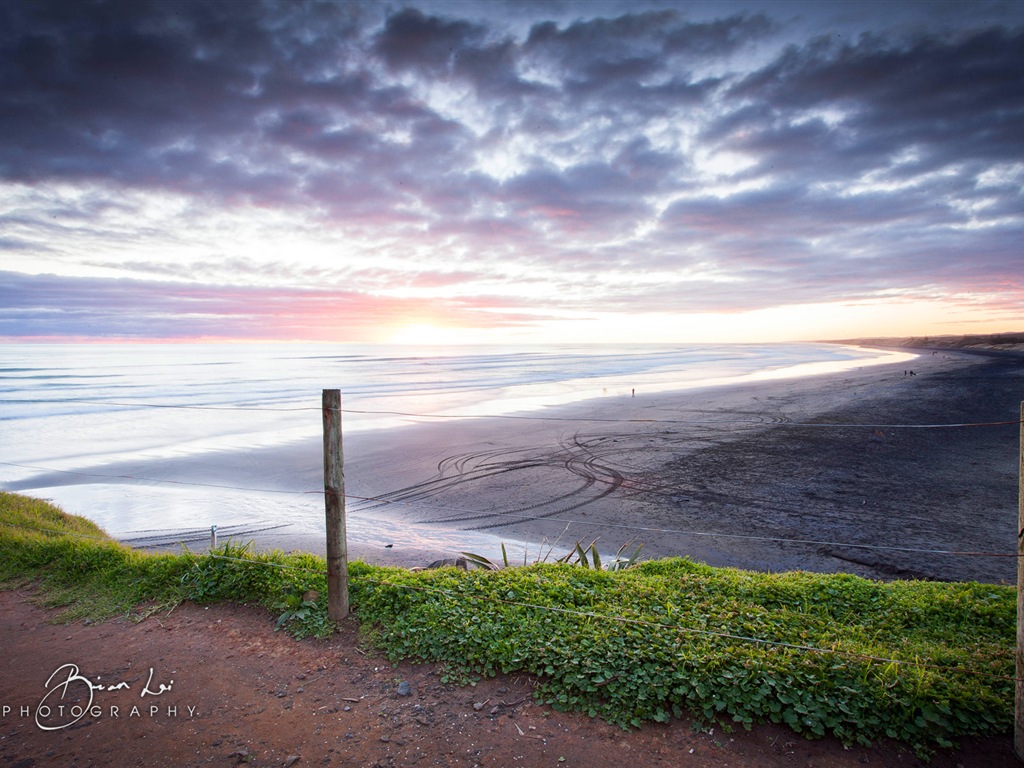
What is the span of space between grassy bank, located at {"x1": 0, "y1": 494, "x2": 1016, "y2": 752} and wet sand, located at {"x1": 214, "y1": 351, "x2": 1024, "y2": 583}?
1631 mm

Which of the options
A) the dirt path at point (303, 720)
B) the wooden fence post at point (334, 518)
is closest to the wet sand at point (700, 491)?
the wooden fence post at point (334, 518)

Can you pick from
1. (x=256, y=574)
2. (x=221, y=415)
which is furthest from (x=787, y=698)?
(x=221, y=415)

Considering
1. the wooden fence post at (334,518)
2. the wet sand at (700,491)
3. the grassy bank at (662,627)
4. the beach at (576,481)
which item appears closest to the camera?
the grassy bank at (662,627)

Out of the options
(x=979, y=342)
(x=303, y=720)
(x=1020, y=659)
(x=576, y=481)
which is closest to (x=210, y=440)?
(x=576, y=481)

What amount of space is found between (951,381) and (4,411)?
47.3 metres

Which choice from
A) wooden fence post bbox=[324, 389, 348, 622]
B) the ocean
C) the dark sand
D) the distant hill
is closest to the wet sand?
the dark sand

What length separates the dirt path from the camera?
3379 millimetres

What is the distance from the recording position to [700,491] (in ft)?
35.3
